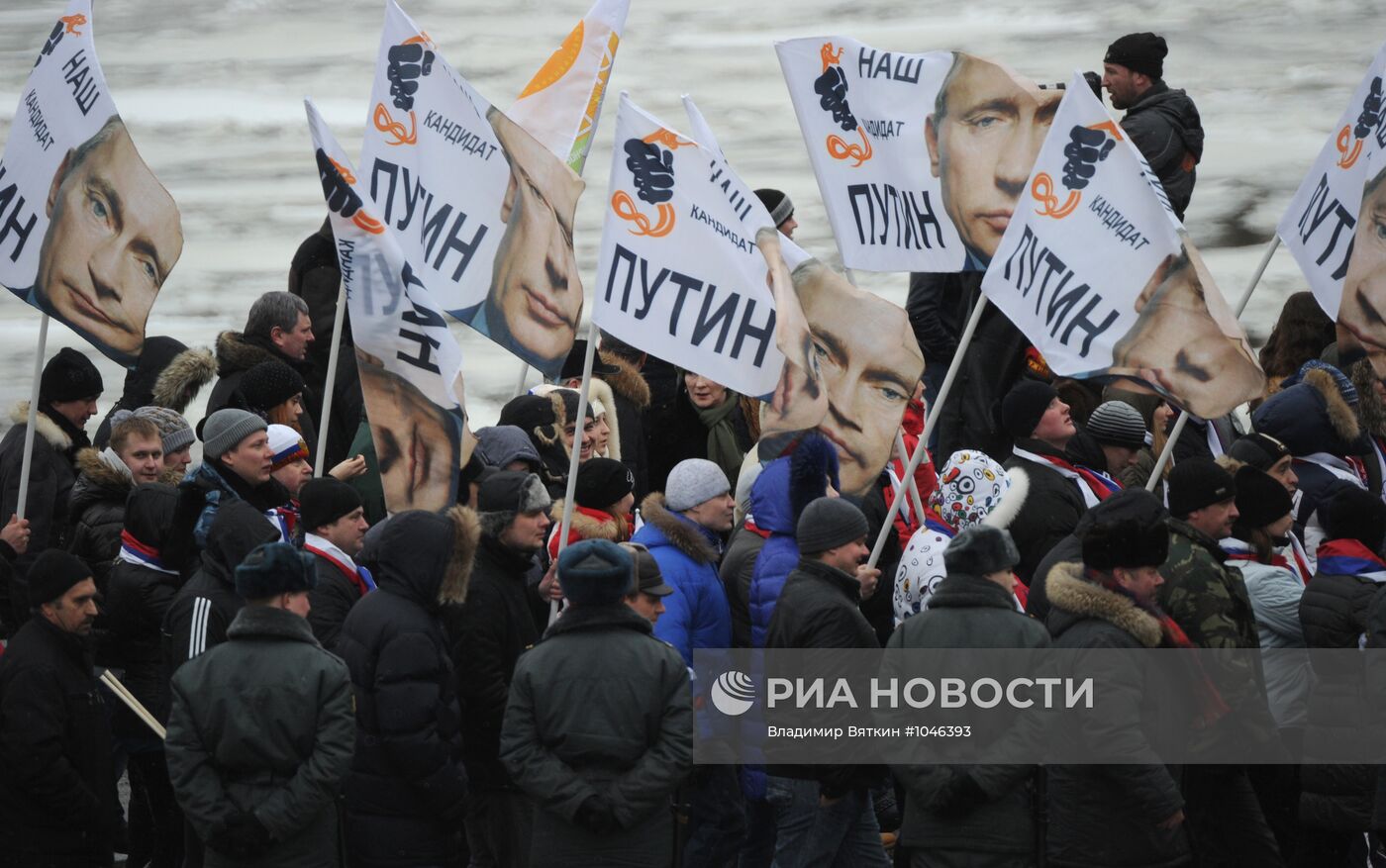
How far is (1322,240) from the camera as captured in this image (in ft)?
28.3

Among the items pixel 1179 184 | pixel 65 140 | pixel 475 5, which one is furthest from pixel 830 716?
pixel 475 5

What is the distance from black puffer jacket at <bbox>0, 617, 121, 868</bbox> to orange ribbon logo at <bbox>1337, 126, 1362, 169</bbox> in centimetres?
498

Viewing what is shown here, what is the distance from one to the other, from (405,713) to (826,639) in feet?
4.68

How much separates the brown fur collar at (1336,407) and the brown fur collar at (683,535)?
2.84 m

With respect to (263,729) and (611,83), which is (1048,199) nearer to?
(263,729)

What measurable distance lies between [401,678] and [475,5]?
13.6 metres

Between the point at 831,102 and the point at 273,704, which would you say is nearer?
the point at 273,704

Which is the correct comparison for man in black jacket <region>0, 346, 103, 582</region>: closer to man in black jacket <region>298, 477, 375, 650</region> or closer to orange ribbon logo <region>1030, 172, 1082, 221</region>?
man in black jacket <region>298, 477, 375, 650</region>

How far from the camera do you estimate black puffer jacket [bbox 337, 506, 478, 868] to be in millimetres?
6809

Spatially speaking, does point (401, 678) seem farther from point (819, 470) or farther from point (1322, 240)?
point (1322, 240)

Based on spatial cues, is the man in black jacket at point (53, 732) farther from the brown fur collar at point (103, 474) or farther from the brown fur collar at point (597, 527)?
the brown fur collar at point (597, 527)

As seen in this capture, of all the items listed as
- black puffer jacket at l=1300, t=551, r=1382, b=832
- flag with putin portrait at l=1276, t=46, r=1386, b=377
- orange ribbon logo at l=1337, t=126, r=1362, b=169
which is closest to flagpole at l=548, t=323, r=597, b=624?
black puffer jacket at l=1300, t=551, r=1382, b=832

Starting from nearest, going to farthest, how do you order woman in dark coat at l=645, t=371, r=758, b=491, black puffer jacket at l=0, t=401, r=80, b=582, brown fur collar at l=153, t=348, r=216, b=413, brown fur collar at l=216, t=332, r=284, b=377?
black puffer jacket at l=0, t=401, r=80, b=582 → brown fur collar at l=216, t=332, r=284, b=377 → brown fur collar at l=153, t=348, r=216, b=413 → woman in dark coat at l=645, t=371, r=758, b=491

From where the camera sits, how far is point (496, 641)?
293 inches
